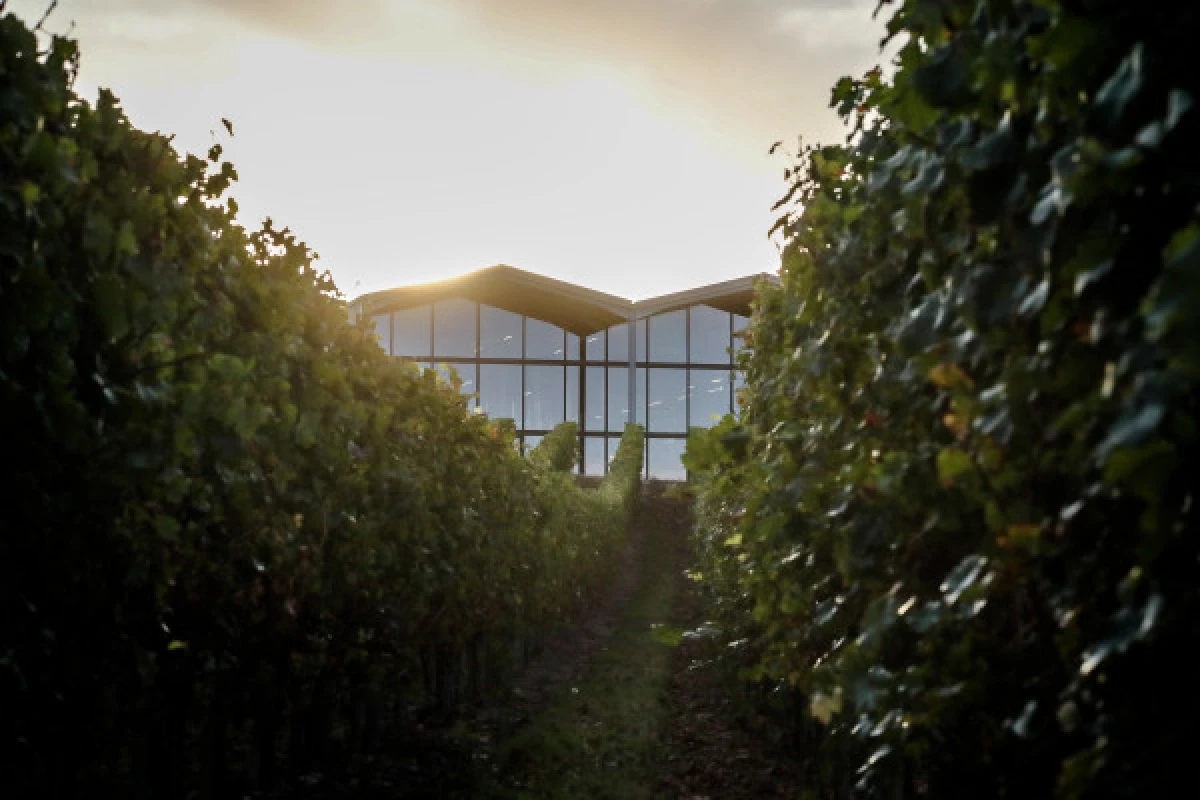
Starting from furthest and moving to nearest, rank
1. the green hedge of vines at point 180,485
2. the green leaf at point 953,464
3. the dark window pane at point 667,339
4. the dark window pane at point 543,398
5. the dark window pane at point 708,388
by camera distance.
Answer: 1. the dark window pane at point 667,339
2. the dark window pane at point 708,388
3. the dark window pane at point 543,398
4. the green hedge of vines at point 180,485
5. the green leaf at point 953,464

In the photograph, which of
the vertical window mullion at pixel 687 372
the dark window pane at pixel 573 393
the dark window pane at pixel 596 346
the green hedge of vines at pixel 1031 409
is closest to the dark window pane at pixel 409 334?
the dark window pane at pixel 573 393

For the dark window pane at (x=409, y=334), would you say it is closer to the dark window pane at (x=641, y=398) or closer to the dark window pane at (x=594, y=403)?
the dark window pane at (x=594, y=403)

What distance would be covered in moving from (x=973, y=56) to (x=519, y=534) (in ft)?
28.0

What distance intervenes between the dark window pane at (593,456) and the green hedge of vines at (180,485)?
80.5ft

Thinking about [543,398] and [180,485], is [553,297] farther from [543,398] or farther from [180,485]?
[180,485]

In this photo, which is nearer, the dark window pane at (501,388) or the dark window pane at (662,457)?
the dark window pane at (501,388)

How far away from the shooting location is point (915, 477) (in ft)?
9.46

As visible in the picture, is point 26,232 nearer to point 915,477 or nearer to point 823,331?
point 915,477

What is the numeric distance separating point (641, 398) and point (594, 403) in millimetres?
1365

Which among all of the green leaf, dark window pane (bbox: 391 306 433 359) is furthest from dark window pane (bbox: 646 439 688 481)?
the green leaf

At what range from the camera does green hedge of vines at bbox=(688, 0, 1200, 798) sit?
71.0 inches

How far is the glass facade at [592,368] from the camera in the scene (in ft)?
108

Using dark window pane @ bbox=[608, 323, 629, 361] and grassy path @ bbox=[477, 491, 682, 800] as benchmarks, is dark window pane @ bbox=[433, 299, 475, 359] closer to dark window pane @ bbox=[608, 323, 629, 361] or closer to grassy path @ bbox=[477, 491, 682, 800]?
dark window pane @ bbox=[608, 323, 629, 361]

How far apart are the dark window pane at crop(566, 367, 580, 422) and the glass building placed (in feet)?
0.09
